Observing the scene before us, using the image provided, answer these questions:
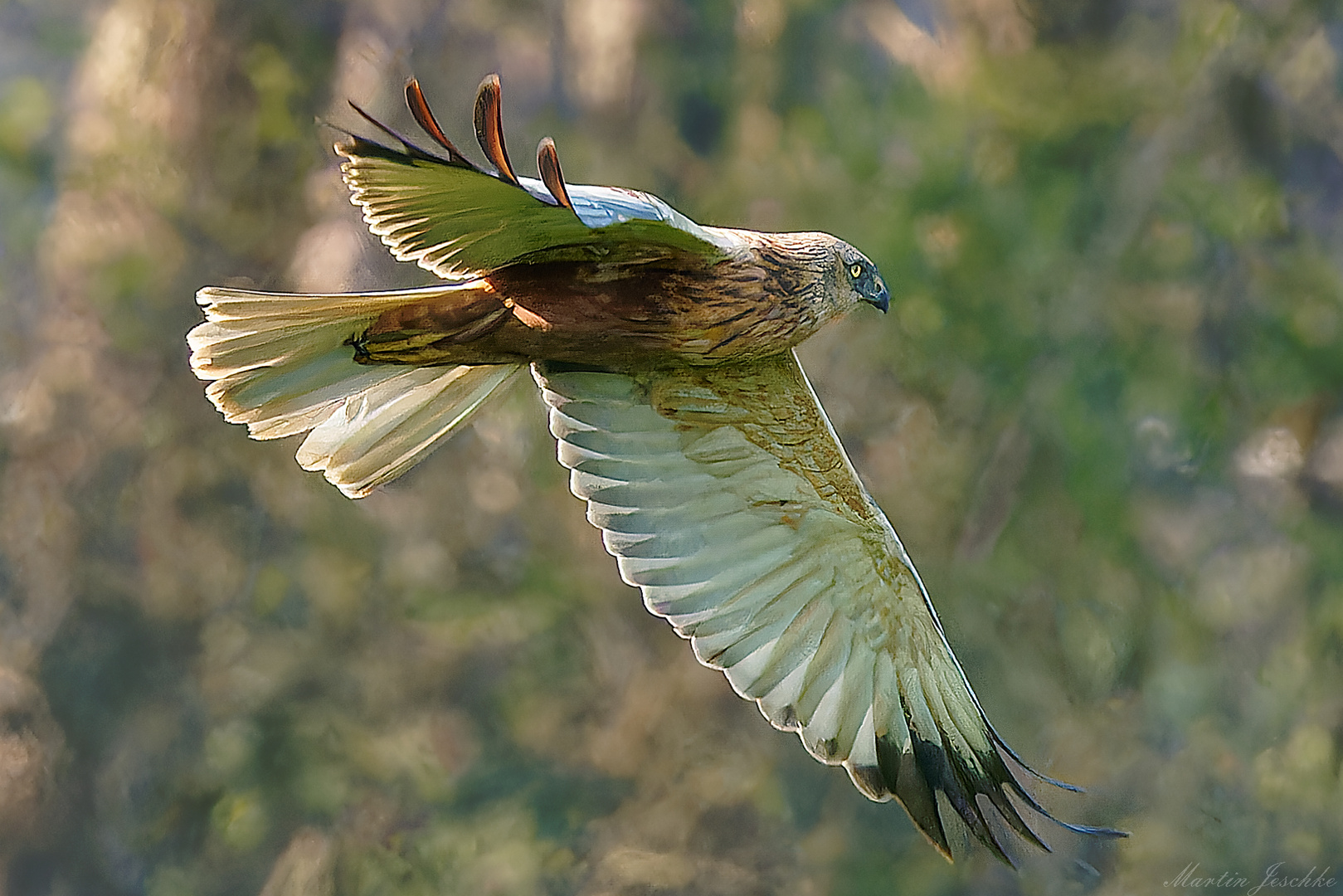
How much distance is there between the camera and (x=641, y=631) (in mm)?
4969

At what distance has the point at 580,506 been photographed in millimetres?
4805

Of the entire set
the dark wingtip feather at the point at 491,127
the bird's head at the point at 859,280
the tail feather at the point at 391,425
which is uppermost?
the dark wingtip feather at the point at 491,127

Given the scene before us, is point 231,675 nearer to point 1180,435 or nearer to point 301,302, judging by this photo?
point 301,302

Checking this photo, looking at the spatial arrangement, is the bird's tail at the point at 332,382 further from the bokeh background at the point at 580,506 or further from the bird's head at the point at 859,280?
the bokeh background at the point at 580,506

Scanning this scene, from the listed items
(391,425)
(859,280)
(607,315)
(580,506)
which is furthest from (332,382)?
(580,506)

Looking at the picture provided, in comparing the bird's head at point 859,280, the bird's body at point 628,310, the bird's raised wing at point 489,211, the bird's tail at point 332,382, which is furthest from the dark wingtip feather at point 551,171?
the bird's head at point 859,280

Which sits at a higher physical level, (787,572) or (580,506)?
(580,506)

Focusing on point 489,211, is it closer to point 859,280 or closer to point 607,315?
point 607,315

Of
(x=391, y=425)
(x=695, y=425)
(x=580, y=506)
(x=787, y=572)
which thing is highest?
(x=391, y=425)

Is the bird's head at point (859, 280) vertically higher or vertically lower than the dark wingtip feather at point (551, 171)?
lower

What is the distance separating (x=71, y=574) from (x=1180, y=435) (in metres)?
4.22

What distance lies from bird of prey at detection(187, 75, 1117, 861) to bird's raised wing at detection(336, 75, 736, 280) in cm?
1

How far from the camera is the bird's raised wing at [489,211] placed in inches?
57.8

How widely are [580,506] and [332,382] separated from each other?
2687mm
